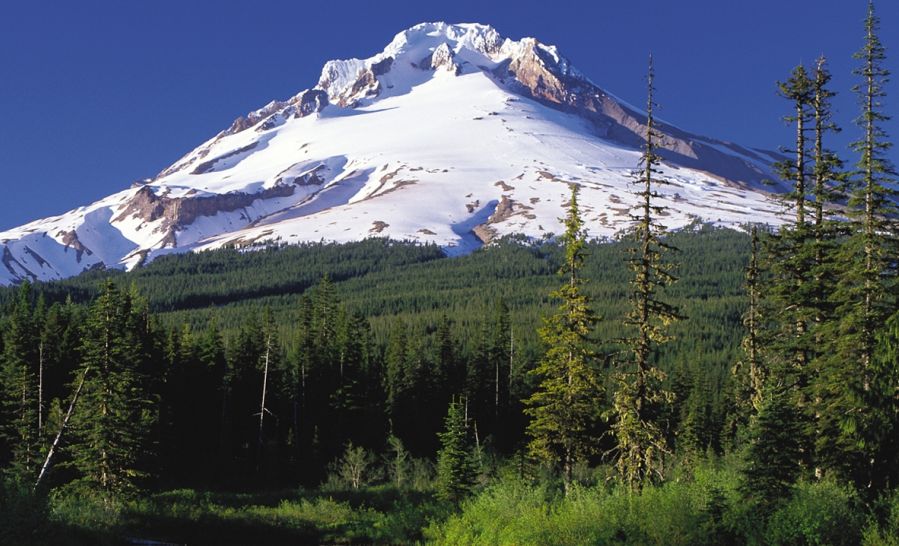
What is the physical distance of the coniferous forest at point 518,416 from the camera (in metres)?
25.9

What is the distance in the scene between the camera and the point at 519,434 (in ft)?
268

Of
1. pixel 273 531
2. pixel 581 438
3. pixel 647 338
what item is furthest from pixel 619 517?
pixel 273 531

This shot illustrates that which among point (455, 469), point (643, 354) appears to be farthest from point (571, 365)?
point (455, 469)

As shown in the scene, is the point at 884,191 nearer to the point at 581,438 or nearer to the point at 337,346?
the point at 581,438

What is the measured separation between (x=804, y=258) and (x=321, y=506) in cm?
3213

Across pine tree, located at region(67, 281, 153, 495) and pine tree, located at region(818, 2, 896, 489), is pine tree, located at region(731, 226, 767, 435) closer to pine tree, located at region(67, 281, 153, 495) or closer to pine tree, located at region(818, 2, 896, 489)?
pine tree, located at region(818, 2, 896, 489)

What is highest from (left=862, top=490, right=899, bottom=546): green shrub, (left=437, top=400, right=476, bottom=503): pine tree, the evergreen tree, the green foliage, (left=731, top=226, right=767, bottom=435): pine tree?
(left=731, top=226, right=767, bottom=435): pine tree

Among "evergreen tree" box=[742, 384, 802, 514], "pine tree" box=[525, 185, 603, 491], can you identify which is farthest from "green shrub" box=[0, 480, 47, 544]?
"evergreen tree" box=[742, 384, 802, 514]

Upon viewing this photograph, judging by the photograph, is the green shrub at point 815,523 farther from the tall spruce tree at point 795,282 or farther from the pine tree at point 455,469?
the pine tree at point 455,469

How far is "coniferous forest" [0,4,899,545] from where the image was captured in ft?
84.9

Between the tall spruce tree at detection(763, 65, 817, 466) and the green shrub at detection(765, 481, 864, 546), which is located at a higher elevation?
the tall spruce tree at detection(763, 65, 817, 466)

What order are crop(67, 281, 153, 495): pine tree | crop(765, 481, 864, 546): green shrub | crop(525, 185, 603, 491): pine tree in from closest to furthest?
crop(765, 481, 864, 546): green shrub
crop(525, 185, 603, 491): pine tree
crop(67, 281, 153, 495): pine tree

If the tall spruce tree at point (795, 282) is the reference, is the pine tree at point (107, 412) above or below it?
below

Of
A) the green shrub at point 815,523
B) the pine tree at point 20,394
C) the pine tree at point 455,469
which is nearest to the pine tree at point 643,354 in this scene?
the green shrub at point 815,523
